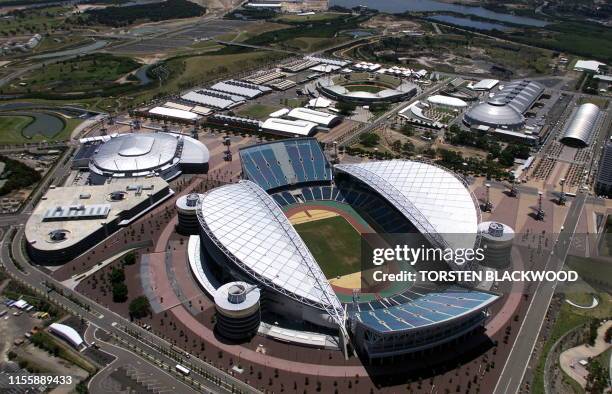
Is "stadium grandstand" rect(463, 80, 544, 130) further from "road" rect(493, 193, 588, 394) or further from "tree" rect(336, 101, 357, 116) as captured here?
"road" rect(493, 193, 588, 394)

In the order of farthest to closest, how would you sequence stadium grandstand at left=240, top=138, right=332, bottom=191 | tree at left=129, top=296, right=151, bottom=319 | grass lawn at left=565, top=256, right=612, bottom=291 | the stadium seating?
1. stadium grandstand at left=240, top=138, right=332, bottom=191
2. grass lawn at left=565, top=256, right=612, bottom=291
3. tree at left=129, top=296, right=151, bottom=319
4. the stadium seating

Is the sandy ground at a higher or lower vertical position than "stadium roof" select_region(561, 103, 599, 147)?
higher

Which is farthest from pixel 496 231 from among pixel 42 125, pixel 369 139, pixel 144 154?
pixel 42 125

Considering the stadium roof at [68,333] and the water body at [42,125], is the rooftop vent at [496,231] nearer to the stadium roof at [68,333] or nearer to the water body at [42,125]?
the stadium roof at [68,333]

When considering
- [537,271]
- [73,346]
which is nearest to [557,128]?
[537,271]

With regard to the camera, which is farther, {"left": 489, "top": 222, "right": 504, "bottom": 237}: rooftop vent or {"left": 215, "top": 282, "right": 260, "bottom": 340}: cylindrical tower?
{"left": 489, "top": 222, "right": 504, "bottom": 237}: rooftop vent

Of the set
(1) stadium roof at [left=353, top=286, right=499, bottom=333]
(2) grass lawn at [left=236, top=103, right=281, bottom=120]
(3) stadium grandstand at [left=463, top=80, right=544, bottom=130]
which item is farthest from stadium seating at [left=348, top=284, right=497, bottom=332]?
(2) grass lawn at [left=236, top=103, right=281, bottom=120]

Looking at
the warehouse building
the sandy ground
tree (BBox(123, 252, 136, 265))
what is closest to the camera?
tree (BBox(123, 252, 136, 265))

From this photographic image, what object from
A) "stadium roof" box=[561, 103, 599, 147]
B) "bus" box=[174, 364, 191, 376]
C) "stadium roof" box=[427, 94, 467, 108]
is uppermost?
"stadium roof" box=[427, 94, 467, 108]
